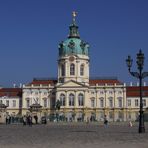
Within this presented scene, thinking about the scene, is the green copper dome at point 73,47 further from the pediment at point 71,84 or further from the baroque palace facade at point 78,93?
the pediment at point 71,84

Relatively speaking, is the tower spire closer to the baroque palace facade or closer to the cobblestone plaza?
the baroque palace facade

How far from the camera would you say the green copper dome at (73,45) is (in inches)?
Answer: 4122

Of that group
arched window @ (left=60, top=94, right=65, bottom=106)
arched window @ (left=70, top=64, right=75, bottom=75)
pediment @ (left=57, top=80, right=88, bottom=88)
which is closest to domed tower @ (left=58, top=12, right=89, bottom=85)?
arched window @ (left=70, top=64, right=75, bottom=75)

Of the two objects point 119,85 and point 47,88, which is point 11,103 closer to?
point 47,88

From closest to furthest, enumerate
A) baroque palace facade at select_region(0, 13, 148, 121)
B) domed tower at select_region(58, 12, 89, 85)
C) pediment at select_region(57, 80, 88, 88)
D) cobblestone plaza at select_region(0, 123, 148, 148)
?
1. cobblestone plaza at select_region(0, 123, 148, 148)
2. pediment at select_region(57, 80, 88, 88)
3. baroque palace facade at select_region(0, 13, 148, 121)
4. domed tower at select_region(58, 12, 89, 85)

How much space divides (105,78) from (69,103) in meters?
11.6

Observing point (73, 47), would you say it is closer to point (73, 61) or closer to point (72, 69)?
point (73, 61)

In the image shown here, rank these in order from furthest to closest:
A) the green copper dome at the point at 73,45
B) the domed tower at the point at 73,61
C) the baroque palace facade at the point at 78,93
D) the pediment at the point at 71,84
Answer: the green copper dome at the point at 73,45
the domed tower at the point at 73,61
the baroque palace facade at the point at 78,93
the pediment at the point at 71,84

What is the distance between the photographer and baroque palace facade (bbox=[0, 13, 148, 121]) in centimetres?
10238

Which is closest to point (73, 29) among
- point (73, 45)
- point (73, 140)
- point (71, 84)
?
point (73, 45)

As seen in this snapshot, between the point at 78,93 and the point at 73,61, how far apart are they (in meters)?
6.97

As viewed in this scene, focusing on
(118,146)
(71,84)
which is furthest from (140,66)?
(71,84)

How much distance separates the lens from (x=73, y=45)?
105 metres

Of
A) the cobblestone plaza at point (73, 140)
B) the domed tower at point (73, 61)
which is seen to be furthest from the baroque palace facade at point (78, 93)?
the cobblestone plaza at point (73, 140)
